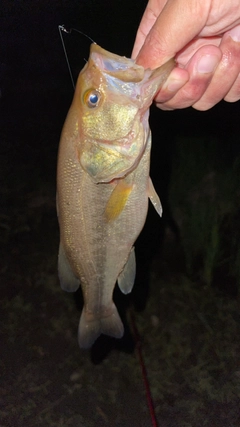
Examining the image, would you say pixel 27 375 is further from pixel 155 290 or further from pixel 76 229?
pixel 76 229

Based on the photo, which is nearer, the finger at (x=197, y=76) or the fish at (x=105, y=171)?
the fish at (x=105, y=171)

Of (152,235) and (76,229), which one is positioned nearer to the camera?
(76,229)

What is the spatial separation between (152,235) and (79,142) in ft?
8.82

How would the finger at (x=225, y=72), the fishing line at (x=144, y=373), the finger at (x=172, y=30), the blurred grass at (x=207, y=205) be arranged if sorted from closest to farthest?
the finger at (x=172, y=30), the finger at (x=225, y=72), the fishing line at (x=144, y=373), the blurred grass at (x=207, y=205)

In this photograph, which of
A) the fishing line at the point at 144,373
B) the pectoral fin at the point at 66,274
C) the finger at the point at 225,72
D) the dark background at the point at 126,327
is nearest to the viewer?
the finger at the point at 225,72

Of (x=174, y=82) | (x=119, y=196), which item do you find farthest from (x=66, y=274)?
(x=174, y=82)

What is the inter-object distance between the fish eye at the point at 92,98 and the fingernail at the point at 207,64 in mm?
451

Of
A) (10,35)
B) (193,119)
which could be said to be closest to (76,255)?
(193,119)

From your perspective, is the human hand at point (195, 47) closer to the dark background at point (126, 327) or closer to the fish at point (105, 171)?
the fish at point (105, 171)

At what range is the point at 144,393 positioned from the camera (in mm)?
3211

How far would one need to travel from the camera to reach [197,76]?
64.5 inches

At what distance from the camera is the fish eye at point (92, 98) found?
1415 mm

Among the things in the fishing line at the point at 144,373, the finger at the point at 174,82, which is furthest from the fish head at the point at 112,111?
the fishing line at the point at 144,373

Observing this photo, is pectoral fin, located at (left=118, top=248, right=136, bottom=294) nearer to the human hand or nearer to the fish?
the fish
